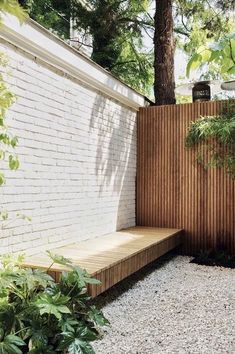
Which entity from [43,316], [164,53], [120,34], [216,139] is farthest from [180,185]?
[120,34]

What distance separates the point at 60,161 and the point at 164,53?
13.1ft

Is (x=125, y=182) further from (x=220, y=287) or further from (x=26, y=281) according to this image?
(x=26, y=281)

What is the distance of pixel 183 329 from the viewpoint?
3061 mm

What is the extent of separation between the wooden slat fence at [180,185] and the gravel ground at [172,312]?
82cm

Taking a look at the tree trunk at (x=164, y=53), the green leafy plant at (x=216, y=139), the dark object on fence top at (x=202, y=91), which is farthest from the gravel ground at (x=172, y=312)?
the tree trunk at (x=164, y=53)

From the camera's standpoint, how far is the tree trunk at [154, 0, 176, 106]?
7.03 metres

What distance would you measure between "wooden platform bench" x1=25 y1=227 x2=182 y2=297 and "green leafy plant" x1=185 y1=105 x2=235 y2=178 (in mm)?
1253

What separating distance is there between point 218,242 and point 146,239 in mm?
1524

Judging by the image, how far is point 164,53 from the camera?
7.14 metres

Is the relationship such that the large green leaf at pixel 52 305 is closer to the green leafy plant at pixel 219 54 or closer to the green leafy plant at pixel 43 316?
the green leafy plant at pixel 43 316

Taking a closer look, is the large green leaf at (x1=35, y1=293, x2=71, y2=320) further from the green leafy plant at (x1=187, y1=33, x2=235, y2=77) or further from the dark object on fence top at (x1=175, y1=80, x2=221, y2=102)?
the dark object on fence top at (x1=175, y1=80, x2=221, y2=102)

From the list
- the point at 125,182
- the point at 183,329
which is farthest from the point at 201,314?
the point at 125,182

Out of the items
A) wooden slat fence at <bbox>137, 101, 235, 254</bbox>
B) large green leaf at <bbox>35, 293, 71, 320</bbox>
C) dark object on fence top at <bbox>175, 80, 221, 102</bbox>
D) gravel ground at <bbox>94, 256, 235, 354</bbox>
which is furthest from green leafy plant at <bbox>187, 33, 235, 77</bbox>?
dark object on fence top at <bbox>175, 80, 221, 102</bbox>

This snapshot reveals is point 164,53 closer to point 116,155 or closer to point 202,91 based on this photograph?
point 202,91
